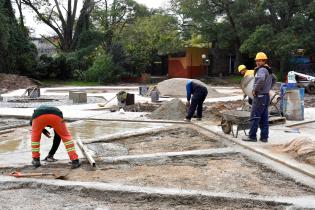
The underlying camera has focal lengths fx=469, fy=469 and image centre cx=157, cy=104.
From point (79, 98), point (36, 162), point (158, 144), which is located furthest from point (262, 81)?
point (79, 98)

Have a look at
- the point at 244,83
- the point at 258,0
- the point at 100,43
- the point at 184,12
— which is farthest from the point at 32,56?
the point at 244,83

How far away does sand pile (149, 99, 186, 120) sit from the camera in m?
13.1

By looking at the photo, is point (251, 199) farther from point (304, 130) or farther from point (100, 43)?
point (100, 43)

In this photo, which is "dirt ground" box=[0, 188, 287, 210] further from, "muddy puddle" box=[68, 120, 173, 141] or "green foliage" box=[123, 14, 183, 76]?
"green foliage" box=[123, 14, 183, 76]

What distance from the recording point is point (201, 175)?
6609 millimetres

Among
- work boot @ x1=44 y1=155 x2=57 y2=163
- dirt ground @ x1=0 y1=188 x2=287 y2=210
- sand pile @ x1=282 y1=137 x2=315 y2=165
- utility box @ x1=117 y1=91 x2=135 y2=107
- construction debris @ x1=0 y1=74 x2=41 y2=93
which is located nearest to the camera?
dirt ground @ x1=0 y1=188 x2=287 y2=210

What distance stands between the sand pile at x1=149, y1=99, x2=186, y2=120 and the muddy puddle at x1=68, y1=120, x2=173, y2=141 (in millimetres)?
863

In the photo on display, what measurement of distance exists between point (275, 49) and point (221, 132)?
75.2 ft

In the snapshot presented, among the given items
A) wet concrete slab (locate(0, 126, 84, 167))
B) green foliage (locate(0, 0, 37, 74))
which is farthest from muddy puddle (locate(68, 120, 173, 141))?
green foliage (locate(0, 0, 37, 74))

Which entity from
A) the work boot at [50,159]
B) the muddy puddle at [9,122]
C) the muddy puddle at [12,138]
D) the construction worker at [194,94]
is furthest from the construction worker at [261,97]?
the muddy puddle at [9,122]

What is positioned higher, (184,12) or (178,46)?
(184,12)

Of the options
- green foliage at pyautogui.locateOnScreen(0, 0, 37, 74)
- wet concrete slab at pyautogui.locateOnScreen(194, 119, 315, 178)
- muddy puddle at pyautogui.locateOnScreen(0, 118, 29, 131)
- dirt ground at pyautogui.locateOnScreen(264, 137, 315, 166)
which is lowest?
muddy puddle at pyautogui.locateOnScreen(0, 118, 29, 131)

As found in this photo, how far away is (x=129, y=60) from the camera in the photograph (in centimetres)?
3984

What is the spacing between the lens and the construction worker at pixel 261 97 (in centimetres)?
883
